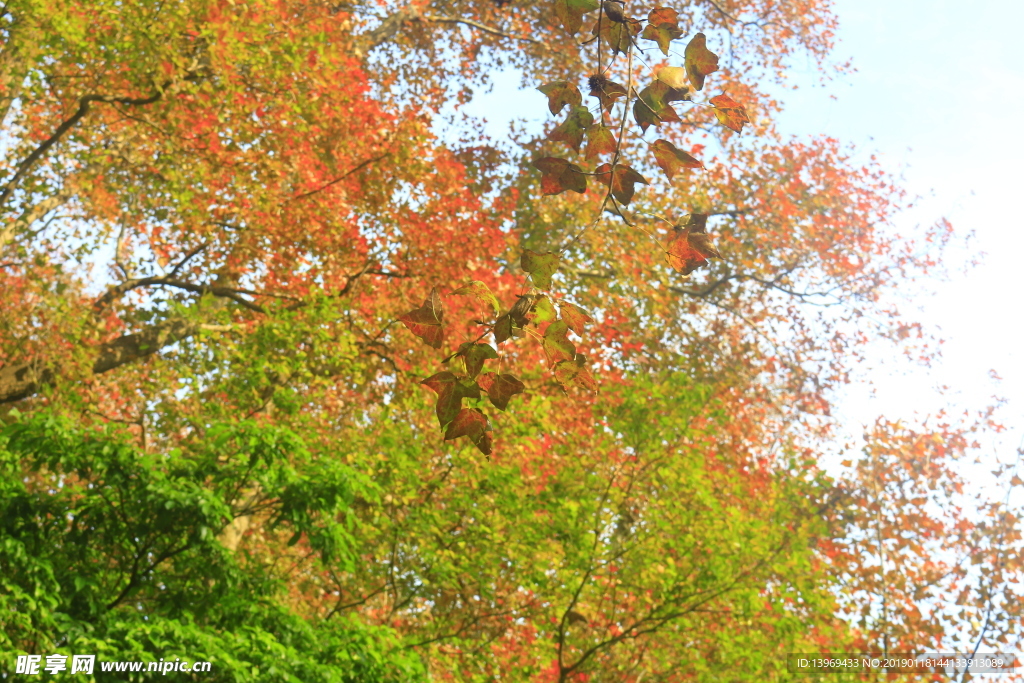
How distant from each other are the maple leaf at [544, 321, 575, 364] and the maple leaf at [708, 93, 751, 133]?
569 millimetres

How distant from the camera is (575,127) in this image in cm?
179

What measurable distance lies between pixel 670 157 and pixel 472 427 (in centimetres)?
68

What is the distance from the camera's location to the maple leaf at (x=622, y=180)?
1.75 meters

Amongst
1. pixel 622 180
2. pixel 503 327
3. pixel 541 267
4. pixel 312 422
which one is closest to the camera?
pixel 503 327

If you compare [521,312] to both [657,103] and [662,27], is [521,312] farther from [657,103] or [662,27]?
[662,27]

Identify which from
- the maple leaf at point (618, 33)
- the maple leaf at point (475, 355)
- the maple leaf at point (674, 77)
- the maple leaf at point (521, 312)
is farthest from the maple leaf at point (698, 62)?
the maple leaf at point (475, 355)

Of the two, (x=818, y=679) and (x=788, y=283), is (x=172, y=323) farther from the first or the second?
(x=788, y=283)

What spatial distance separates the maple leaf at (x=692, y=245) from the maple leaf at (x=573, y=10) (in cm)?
45

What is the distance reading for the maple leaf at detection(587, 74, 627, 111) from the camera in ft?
5.81

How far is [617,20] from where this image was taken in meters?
1.66

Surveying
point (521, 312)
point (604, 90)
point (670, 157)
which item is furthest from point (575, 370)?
point (604, 90)

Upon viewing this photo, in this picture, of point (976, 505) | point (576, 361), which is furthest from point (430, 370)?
point (976, 505)

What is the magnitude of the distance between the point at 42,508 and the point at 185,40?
17.2 feet

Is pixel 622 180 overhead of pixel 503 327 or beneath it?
overhead
